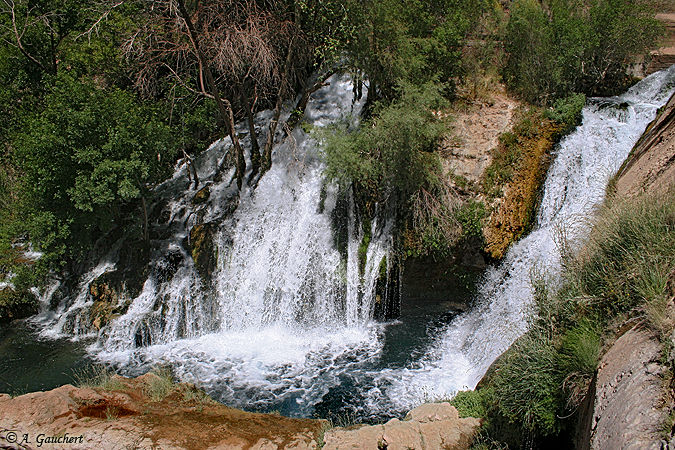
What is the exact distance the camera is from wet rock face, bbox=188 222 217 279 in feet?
34.9

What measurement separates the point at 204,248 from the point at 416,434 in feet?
22.9

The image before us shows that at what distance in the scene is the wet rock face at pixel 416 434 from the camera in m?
5.25

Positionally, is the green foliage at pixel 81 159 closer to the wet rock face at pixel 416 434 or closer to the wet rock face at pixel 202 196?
the wet rock face at pixel 202 196

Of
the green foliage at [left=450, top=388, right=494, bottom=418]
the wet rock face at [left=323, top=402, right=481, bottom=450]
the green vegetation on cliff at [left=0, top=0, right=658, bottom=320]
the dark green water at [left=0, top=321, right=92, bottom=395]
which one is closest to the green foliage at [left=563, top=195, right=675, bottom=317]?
the green foliage at [left=450, top=388, right=494, bottom=418]

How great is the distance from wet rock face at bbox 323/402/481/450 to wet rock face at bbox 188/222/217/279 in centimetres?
587

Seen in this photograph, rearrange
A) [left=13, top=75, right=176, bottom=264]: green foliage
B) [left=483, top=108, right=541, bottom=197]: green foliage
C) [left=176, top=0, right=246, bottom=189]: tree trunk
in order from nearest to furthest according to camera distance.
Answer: [left=483, top=108, right=541, bottom=197]: green foliage < [left=176, top=0, right=246, bottom=189]: tree trunk < [left=13, top=75, right=176, bottom=264]: green foliage

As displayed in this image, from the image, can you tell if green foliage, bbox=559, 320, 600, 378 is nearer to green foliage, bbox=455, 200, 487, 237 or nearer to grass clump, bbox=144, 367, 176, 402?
green foliage, bbox=455, 200, 487, 237

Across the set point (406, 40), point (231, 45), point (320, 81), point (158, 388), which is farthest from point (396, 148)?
point (158, 388)

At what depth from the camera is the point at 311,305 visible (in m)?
9.77

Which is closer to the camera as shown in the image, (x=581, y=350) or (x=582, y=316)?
(x=581, y=350)

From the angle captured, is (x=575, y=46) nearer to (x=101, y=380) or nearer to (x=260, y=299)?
(x=260, y=299)

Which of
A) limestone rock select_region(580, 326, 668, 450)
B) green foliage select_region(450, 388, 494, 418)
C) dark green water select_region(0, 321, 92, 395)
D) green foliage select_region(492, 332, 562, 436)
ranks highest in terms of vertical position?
limestone rock select_region(580, 326, 668, 450)

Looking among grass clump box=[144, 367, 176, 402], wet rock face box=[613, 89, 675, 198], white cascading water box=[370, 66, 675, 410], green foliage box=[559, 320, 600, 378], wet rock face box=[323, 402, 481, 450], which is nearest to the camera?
green foliage box=[559, 320, 600, 378]

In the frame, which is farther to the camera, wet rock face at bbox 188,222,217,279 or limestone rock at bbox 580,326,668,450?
wet rock face at bbox 188,222,217,279
